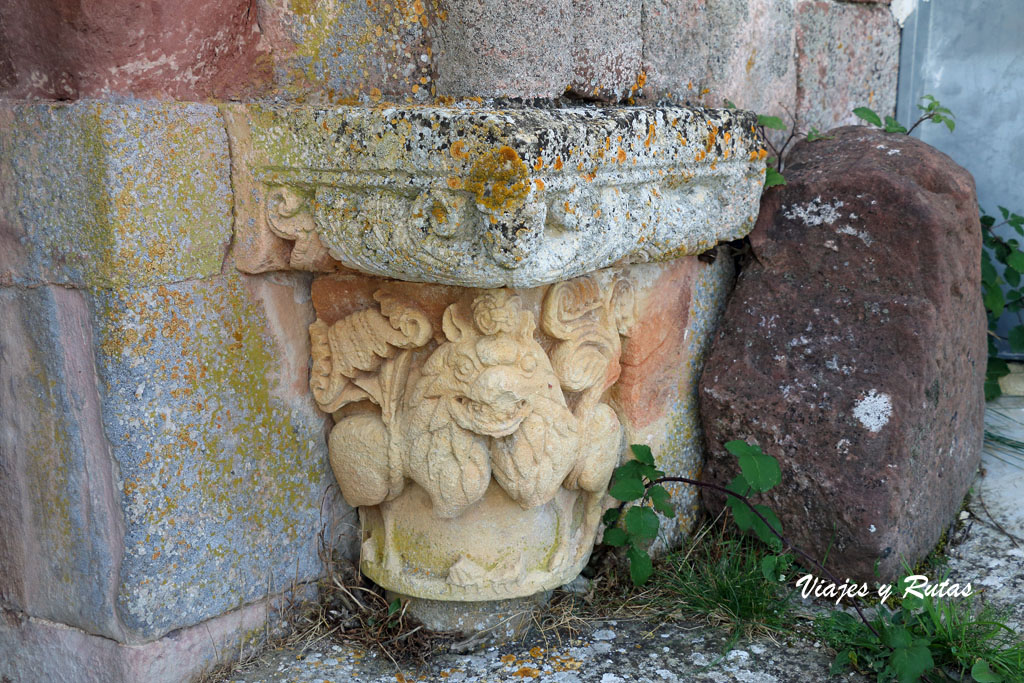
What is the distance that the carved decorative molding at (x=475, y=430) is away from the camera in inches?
73.6

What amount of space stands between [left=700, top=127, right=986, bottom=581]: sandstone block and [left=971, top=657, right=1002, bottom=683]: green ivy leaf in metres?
0.34

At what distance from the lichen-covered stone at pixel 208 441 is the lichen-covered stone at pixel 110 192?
7 centimetres

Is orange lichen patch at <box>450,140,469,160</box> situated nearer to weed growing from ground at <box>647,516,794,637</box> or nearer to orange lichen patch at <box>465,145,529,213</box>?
orange lichen patch at <box>465,145,529,213</box>

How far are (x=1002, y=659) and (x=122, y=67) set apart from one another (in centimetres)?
191

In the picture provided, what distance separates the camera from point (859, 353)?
213cm

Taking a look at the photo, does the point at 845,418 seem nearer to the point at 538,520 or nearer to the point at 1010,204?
the point at 538,520

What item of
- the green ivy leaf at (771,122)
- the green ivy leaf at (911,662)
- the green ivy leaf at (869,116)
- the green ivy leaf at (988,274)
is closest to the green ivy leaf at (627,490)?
the green ivy leaf at (911,662)

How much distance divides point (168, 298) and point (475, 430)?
1.98 ft

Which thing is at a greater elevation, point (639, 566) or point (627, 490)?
point (627, 490)

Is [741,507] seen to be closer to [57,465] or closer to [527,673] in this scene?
[527,673]

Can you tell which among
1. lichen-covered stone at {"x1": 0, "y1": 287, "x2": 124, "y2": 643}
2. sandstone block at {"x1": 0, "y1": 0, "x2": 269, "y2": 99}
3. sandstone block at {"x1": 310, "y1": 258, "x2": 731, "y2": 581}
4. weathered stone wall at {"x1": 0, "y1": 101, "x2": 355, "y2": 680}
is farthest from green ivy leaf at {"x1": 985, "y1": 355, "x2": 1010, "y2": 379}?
lichen-covered stone at {"x1": 0, "y1": 287, "x2": 124, "y2": 643}

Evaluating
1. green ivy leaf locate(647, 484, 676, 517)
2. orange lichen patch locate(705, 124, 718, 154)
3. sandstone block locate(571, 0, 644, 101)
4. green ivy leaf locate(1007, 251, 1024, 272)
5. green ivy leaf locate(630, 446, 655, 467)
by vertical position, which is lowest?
green ivy leaf locate(647, 484, 676, 517)

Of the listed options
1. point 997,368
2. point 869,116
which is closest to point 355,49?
point 869,116

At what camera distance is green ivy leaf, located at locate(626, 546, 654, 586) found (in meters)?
2.10
